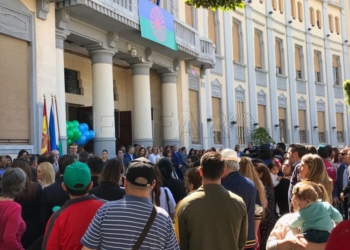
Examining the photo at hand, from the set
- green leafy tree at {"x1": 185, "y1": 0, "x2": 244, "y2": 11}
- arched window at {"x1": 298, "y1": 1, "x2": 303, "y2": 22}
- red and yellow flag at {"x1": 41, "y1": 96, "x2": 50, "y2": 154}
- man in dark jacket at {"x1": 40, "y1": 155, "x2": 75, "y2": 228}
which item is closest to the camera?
man in dark jacket at {"x1": 40, "y1": 155, "x2": 75, "y2": 228}

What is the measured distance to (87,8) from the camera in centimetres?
1184

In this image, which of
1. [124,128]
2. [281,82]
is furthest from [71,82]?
[281,82]

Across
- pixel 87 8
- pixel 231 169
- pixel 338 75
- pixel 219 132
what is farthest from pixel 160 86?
pixel 338 75

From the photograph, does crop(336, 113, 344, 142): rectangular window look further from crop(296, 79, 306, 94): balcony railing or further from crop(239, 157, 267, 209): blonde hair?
crop(239, 157, 267, 209): blonde hair

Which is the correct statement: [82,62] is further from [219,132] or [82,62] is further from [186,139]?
[219,132]

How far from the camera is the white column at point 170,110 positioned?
58.1 ft

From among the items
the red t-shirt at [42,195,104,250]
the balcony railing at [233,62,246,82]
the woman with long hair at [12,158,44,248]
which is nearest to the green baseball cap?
the red t-shirt at [42,195,104,250]

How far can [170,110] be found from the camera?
1791 centimetres

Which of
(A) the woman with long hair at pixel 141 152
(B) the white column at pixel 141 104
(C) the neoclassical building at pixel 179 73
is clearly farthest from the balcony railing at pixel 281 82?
(A) the woman with long hair at pixel 141 152

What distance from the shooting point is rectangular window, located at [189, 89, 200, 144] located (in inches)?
757

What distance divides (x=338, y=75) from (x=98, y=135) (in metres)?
24.5

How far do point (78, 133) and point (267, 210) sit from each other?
9269mm

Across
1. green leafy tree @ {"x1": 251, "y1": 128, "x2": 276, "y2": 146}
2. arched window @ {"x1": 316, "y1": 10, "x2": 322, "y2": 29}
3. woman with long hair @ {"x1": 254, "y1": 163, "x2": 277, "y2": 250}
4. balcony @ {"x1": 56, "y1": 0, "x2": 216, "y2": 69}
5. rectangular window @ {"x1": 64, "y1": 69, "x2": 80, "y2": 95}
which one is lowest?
woman with long hair @ {"x1": 254, "y1": 163, "x2": 277, "y2": 250}

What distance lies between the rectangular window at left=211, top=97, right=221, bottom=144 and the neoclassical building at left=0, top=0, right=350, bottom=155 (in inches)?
2.3
